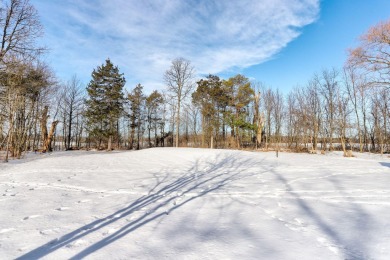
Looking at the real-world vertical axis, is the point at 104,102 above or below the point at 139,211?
above

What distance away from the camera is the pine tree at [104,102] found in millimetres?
28969

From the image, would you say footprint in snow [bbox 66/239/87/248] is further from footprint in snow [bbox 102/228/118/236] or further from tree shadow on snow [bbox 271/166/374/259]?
tree shadow on snow [bbox 271/166/374/259]

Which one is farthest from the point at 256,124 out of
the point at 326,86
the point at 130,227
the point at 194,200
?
the point at 130,227

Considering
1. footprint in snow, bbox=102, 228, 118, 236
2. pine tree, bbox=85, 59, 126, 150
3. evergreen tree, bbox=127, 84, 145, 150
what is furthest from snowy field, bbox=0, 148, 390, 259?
evergreen tree, bbox=127, 84, 145, 150

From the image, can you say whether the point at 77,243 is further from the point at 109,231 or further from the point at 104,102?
the point at 104,102

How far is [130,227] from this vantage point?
332cm

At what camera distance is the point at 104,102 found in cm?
2947

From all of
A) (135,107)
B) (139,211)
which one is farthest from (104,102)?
(139,211)

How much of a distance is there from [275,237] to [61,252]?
2.65 m

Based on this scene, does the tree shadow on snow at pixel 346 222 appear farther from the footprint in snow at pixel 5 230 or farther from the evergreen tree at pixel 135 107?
the evergreen tree at pixel 135 107

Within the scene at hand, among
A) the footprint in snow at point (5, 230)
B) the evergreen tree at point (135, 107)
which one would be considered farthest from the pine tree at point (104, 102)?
the footprint in snow at point (5, 230)

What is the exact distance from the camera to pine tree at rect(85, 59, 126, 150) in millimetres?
28969

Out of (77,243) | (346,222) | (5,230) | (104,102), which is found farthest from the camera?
(104,102)

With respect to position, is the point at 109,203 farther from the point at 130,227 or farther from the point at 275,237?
the point at 275,237
